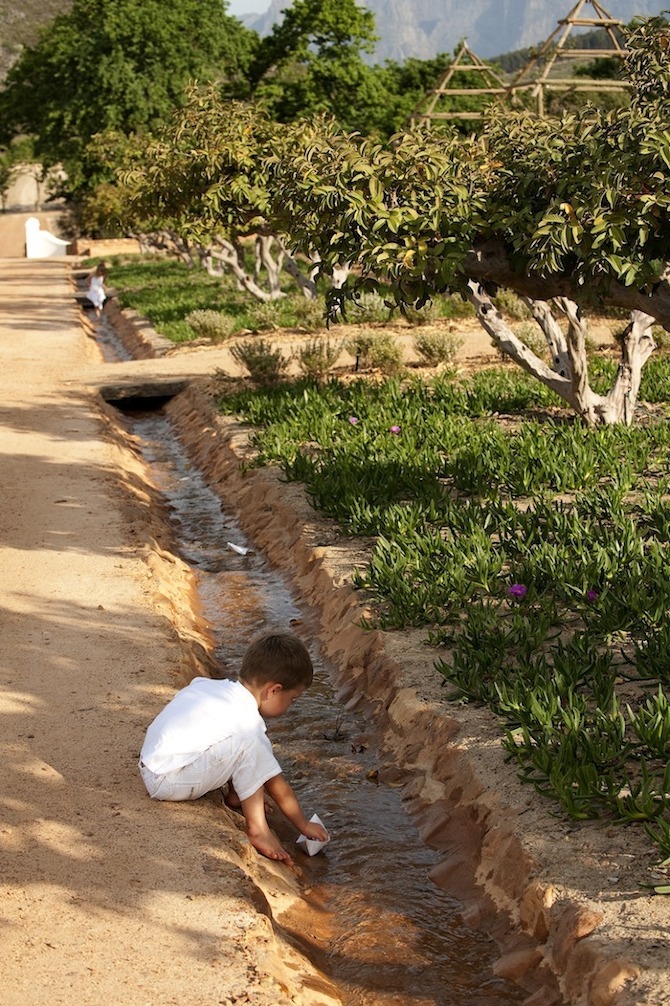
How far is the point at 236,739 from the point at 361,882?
880 mm

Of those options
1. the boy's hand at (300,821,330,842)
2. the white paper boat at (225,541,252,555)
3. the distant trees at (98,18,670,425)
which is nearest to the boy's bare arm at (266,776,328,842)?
the boy's hand at (300,821,330,842)

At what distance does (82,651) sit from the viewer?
639cm

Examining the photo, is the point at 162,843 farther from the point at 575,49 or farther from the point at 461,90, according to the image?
the point at 461,90

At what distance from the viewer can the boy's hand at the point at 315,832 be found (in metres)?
4.92

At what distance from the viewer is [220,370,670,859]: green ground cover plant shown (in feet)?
15.1

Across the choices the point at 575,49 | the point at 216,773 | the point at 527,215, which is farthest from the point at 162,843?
the point at 575,49

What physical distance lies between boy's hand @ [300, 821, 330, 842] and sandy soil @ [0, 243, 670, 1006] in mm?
168

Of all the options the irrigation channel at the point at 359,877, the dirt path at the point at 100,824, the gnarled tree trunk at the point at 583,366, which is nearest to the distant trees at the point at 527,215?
the gnarled tree trunk at the point at 583,366

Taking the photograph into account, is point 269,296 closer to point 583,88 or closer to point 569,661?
point 583,88

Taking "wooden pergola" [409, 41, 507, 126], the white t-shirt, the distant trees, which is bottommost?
the white t-shirt

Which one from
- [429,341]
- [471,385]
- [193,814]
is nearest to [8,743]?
[193,814]

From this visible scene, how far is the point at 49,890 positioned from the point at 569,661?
258 cm

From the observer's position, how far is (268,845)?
4805mm

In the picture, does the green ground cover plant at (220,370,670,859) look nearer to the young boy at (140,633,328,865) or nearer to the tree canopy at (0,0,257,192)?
the young boy at (140,633,328,865)
